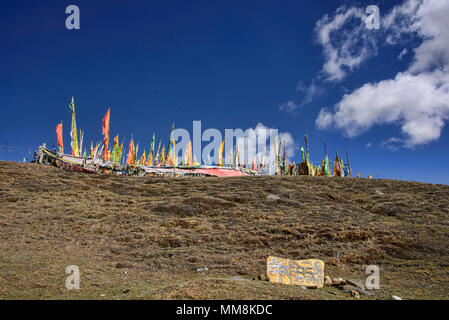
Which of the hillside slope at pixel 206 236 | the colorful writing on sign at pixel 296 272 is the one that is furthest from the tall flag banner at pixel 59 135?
the colorful writing on sign at pixel 296 272

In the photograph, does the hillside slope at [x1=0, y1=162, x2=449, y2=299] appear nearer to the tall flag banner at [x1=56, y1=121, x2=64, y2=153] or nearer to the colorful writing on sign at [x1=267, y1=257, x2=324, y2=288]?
the colorful writing on sign at [x1=267, y1=257, x2=324, y2=288]

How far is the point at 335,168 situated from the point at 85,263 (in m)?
35.1

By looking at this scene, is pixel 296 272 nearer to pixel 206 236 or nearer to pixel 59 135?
pixel 206 236

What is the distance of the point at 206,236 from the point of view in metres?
12.6

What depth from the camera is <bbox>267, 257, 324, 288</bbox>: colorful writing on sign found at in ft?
24.9

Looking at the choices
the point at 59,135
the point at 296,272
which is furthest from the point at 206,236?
the point at 59,135

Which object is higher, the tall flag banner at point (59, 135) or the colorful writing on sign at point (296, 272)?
the tall flag banner at point (59, 135)

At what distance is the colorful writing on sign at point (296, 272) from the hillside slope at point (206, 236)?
476 millimetres

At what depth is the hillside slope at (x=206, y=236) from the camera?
7.34m

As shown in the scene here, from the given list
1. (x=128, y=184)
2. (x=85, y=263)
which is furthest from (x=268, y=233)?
(x=128, y=184)

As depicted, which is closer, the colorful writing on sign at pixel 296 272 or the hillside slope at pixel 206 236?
the hillside slope at pixel 206 236

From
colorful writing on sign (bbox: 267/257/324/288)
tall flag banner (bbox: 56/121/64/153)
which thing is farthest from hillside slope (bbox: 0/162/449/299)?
tall flag banner (bbox: 56/121/64/153)

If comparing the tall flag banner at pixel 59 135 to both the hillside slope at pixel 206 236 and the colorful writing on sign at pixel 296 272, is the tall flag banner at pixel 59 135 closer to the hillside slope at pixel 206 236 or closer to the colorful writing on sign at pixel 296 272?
the hillside slope at pixel 206 236

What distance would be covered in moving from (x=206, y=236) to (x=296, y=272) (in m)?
5.69
